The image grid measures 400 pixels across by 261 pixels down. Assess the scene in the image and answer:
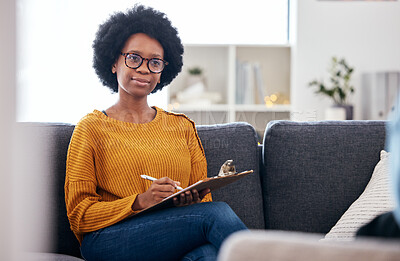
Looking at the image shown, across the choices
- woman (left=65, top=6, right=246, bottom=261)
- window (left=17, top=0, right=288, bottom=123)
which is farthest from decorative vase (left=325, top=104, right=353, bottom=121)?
woman (left=65, top=6, right=246, bottom=261)

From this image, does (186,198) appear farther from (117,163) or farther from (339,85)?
(339,85)

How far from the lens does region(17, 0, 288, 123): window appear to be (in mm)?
2162

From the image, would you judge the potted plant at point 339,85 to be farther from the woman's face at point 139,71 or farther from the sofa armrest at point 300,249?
the sofa armrest at point 300,249

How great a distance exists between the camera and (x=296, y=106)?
3.62 m

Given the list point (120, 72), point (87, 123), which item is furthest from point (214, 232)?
point (120, 72)

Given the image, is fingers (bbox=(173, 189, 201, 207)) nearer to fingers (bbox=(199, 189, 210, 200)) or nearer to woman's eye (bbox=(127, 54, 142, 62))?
fingers (bbox=(199, 189, 210, 200))

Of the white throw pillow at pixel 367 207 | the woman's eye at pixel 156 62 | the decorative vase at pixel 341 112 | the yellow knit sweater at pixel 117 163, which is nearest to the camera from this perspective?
the yellow knit sweater at pixel 117 163

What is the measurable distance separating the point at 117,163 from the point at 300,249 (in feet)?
3.25

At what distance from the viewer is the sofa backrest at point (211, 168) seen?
157cm

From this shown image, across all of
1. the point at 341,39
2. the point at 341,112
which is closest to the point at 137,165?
the point at 341,112

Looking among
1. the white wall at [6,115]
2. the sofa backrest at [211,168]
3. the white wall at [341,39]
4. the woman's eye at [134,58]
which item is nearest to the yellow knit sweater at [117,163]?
the sofa backrest at [211,168]

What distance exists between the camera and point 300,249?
0.55m

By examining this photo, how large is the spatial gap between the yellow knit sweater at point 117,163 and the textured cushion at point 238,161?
87 mm

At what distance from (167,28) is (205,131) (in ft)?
1.32
